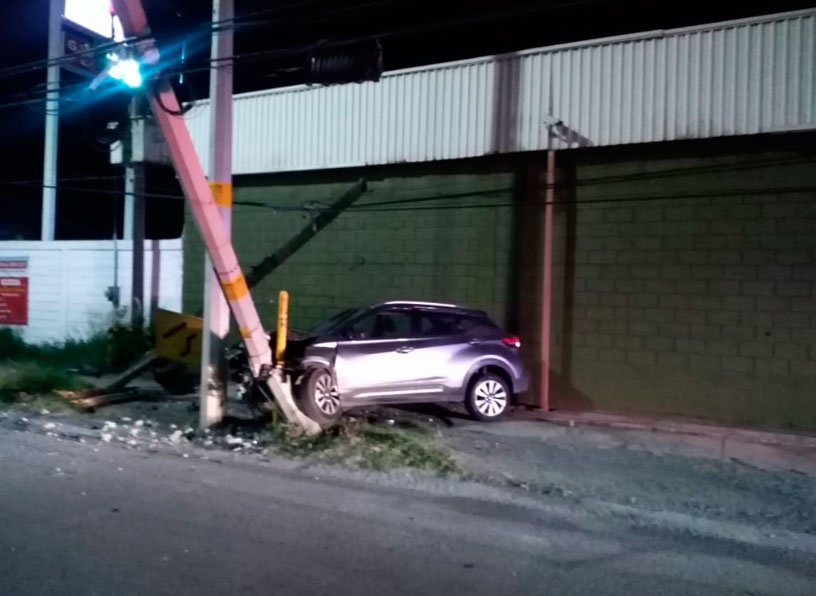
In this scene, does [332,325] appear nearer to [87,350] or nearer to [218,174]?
[218,174]

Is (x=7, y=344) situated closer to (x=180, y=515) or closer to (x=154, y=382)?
(x=154, y=382)

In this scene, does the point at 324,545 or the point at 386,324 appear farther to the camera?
the point at 386,324

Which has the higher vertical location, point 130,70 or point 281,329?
point 130,70

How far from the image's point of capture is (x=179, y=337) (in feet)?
46.5

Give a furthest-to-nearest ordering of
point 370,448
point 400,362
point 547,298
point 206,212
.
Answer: point 547,298, point 400,362, point 206,212, point 370,448

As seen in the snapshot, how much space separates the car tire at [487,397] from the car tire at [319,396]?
6.63ft

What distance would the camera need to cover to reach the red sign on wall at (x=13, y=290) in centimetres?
2164

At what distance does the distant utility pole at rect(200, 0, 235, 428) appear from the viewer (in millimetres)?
11828

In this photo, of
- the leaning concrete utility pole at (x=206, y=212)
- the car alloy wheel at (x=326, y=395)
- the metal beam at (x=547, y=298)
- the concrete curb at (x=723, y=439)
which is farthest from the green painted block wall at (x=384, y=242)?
the leaning concrete utility pole at (x=206, y=212)

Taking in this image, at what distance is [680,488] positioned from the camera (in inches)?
371

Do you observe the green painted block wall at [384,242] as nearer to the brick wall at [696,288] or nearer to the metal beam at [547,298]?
the metal beam at [547,298]

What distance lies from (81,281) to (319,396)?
410 inches

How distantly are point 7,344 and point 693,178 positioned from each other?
15.1 metres

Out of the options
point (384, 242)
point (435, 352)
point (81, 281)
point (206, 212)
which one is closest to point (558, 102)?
point (384, 242)
